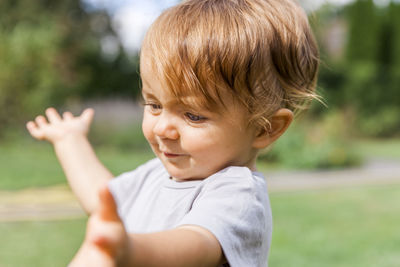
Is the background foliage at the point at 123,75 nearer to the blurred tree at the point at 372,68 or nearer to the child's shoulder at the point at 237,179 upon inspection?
the blurred tree at the point at 372,68

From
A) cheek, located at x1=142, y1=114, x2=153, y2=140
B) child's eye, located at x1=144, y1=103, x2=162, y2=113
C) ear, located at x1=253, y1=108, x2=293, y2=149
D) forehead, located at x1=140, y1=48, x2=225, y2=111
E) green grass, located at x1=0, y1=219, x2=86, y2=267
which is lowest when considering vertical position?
green grass, located at x1=0, y1=219, x2=86, y2=267

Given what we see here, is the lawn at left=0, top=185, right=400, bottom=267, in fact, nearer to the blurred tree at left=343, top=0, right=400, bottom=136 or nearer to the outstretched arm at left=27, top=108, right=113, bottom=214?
the outstretched arm at left=27, top=108, right=113, bottom=214

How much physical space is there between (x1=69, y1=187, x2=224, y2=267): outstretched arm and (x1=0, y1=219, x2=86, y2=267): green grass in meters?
3.61

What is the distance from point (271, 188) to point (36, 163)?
4233 mm

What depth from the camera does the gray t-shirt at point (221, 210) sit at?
129cm

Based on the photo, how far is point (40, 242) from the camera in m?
5.13

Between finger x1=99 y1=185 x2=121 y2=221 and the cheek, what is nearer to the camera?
finger x1=99 y1=185 x2=121 y2=221

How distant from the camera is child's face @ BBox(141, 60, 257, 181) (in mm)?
1468

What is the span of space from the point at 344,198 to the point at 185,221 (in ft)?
21.7

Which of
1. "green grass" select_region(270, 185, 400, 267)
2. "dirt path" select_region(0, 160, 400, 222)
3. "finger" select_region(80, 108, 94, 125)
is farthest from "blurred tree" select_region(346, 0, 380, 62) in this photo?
"finger" select_region(80, 108, 94, 125)

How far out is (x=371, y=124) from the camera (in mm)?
18219

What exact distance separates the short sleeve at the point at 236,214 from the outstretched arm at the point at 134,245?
2.1 inches

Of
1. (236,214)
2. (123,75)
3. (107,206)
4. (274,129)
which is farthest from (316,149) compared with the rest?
(107,206)

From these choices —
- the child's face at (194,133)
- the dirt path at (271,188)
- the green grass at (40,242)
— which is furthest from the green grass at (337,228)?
the child's face at (194,133)
